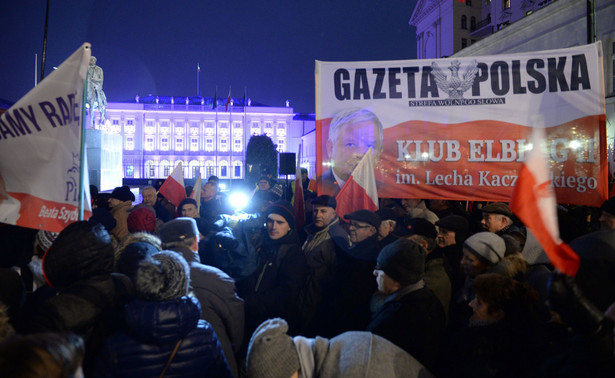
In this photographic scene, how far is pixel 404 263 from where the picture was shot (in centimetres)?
215

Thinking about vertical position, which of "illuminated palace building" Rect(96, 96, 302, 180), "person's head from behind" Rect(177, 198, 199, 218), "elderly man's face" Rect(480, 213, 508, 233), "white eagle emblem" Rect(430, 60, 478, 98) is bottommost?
"elderly man's face" Rect(480, 213, 508, 233)

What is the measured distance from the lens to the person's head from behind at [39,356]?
3.20ft

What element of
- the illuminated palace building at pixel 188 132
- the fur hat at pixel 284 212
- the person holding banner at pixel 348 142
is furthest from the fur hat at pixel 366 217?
the illuminated palace building at pixel 188 132

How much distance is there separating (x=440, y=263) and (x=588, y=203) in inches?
61.7

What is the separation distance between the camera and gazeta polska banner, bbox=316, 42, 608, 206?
12.1ft

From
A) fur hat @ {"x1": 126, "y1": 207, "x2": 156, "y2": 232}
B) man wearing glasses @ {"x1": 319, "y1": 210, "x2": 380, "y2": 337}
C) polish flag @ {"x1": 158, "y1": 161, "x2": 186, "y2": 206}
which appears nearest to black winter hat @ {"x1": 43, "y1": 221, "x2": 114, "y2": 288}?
man wearing glasses @ {"x1": 319, "y1": 210, "x2": 380, "y2": 337}

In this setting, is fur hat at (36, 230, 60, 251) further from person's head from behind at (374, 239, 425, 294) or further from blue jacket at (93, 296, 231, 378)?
person's head from behind at (374, 239, 425, 294)

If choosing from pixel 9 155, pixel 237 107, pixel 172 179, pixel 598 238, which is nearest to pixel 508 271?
pixel 598 238

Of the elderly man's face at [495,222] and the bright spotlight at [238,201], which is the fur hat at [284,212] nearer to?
the elderly man's face at [495,222]

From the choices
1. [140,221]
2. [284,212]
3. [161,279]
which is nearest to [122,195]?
[140,221]

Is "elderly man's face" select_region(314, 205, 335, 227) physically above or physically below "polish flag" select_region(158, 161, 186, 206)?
below

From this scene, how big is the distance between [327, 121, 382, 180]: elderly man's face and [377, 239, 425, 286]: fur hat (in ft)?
6.94

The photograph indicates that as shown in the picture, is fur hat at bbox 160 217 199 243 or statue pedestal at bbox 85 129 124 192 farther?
statue pedestal at bbox 85 129 124 192

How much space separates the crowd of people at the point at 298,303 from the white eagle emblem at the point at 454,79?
1.21 meters
